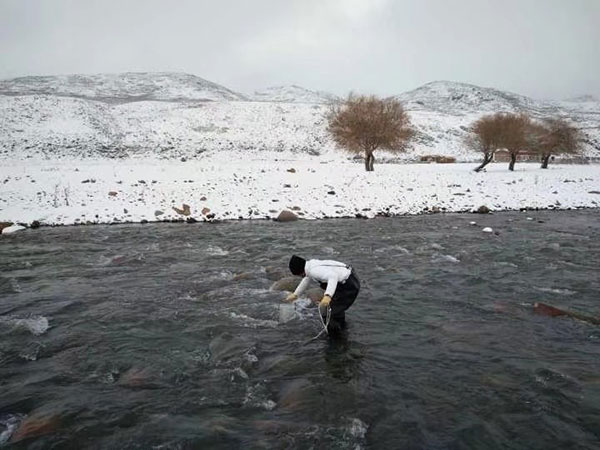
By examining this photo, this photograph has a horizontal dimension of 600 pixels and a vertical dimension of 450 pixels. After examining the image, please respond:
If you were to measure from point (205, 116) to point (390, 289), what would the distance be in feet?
197

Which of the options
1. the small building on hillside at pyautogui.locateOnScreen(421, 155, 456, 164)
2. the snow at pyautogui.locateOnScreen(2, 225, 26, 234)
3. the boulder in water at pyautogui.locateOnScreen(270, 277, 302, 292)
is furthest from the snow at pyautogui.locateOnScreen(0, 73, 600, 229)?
the boulder in water at pyautogui.locateOnScreen(270, 277, 302, 292)

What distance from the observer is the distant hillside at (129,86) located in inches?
4173

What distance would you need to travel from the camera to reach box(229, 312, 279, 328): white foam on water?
935 cm

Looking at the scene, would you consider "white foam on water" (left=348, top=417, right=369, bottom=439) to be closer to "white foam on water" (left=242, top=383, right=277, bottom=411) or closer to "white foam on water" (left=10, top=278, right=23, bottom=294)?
"white foam on water" (left=242, top=383, right=277, bottom=411)

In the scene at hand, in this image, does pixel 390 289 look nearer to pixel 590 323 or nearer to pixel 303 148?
pixel 590 323

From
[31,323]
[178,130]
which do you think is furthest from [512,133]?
[31,323]

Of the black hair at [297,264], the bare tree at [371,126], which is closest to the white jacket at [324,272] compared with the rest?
the black hair at [297,264]

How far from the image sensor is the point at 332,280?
26.1ft

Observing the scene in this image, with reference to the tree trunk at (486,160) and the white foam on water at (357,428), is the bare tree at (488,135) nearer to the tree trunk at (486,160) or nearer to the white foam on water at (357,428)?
the tree trunk at (486,160)

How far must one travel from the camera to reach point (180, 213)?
22.7 metres

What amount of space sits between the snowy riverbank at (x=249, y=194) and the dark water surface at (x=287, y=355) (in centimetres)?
782

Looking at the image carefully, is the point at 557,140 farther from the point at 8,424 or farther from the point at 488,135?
the point at 8,424

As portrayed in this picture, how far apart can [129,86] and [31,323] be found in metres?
131

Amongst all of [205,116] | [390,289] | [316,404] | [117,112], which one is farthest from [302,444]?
[117,112]
